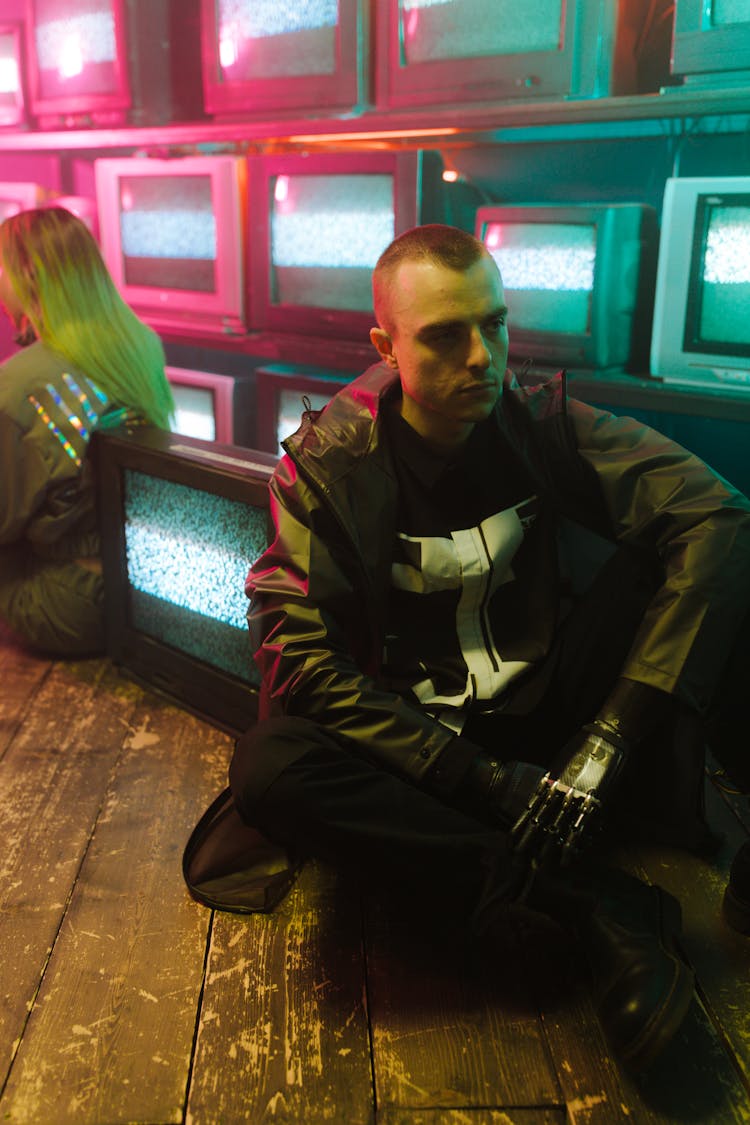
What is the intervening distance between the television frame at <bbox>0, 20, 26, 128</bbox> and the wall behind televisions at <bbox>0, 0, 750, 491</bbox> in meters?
0.05

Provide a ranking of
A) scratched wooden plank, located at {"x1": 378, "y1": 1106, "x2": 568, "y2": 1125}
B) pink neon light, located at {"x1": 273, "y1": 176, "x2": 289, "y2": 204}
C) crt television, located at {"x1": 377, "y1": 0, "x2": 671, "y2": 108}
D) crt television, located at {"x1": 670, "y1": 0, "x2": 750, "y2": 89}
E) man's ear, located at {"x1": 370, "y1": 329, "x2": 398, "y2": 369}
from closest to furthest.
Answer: scratched wooden plank, located at {"x1": 378, "y1": 1106, "x2": 568, "y2": 1125}
man's ear, located at {"x1": 370, "y1": 329, "x2": 398, "y2": 369}
crt television, located at {"x1": 670, "y1": 0, "x2": 750, "y2": 89}
crt television, located at {"x1": 377, "y1": 0, "x2": 671, "y2": 108}
pink neon light, located at {"x1": 273, "y1": 176, "x2": 289, "y2": 204}

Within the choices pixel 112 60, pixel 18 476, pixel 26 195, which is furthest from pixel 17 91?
pixel 18 476

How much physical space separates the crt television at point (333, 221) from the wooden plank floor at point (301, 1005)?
1.35 m

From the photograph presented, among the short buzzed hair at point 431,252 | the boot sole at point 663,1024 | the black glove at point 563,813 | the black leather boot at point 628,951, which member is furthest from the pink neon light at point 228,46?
the boot sole at point 663,1024

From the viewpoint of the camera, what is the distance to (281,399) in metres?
2.77

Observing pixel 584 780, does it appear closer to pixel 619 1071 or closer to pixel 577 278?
pixel 619 1071

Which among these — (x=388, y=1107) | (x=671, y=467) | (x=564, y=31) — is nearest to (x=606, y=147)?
(x=564, y=31)

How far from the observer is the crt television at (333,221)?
2400mm

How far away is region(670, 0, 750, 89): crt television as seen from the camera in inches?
72.0

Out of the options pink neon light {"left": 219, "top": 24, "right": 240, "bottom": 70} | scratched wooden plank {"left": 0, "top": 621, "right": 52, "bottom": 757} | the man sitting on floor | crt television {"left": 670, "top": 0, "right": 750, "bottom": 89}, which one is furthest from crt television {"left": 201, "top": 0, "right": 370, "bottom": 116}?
scratched wooden plank {"left": 0, "top": 621, "right": 52, "bottom": 757}

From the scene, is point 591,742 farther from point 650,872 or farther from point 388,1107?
point 388,1107

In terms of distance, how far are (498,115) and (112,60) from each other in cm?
141

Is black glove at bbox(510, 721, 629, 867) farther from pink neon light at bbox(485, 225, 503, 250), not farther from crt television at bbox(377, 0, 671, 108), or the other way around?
crt television at bbox(377, 0, 671, 108)

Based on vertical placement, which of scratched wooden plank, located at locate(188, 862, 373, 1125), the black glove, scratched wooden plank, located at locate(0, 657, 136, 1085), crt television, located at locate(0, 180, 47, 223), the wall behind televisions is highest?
the wall behind televisions
